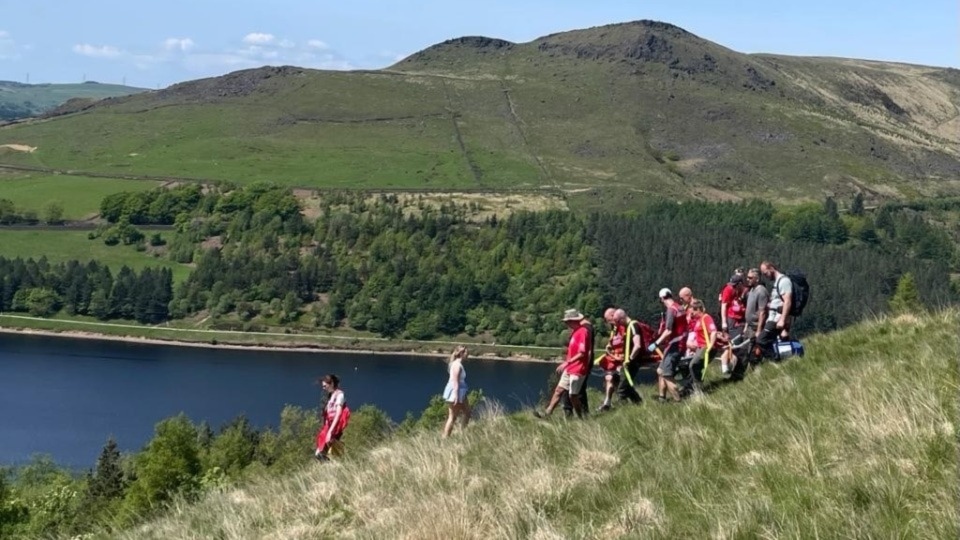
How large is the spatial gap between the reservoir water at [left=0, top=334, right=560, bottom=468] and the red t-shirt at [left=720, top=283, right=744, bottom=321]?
5648 centimetres

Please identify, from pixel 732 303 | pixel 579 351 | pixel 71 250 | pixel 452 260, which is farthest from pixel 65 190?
pixel 579 351

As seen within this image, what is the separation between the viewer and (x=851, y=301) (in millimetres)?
117188

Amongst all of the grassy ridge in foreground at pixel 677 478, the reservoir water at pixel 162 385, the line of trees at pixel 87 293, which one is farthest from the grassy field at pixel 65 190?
the grassy ridge in foreground at pixel 677 478

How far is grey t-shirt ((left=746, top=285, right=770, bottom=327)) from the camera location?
50.5 feet

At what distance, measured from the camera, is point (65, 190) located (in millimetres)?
187250

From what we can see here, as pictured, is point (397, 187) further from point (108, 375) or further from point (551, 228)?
point (108, 375)

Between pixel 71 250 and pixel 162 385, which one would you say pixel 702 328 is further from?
pixel 71 250

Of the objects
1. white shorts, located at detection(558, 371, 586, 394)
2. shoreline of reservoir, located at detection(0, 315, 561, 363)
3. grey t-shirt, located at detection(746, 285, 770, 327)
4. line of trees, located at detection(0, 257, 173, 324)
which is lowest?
shoreline of reservoir, located at detection(0, 315, 561, 363)

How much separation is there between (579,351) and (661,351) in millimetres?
1280

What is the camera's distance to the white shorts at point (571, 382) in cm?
1415

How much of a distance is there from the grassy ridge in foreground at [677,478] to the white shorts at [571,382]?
2.58 meters

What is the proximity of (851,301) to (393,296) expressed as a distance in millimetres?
64820

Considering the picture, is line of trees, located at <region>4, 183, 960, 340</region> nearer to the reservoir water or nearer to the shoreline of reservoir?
the shoreline of reservoir

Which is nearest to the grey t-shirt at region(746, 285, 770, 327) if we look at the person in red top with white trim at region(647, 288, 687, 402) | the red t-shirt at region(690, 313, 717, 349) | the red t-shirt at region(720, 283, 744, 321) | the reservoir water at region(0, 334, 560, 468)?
the red t-shirt at region(720, 283, 744, 321)
